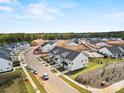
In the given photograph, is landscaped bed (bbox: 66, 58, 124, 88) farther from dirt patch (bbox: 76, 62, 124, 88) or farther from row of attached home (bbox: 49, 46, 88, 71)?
row of attached home (bbox: 49, 46, 88, 71)

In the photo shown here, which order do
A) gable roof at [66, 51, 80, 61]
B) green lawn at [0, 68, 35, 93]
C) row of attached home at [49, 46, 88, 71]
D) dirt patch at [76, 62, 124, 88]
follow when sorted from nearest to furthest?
green lawn at [0, 68, 35, 93], dirt patch at [76, 62, 124, 88], row of attached home at [49, 46, 88, 71], gable roof at [66, 51, 80, 61]

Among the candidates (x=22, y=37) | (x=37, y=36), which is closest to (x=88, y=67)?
(x=22, y=37)

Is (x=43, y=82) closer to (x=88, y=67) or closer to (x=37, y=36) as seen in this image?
(x=88, y=67)

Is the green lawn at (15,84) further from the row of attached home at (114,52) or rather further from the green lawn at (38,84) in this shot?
the row of attached home at (114,52)

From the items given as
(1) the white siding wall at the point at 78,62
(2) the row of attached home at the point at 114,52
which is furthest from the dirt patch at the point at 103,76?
(2) the row of attached home at the point at 114,52

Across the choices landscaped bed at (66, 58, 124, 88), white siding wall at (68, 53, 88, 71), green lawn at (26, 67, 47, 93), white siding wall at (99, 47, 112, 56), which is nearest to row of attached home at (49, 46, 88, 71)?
white siding wall at (68, 53, 88, 71)
